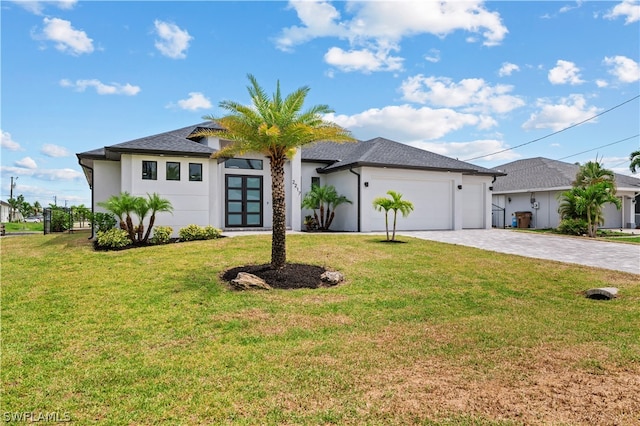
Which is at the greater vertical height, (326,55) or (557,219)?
(326,55)

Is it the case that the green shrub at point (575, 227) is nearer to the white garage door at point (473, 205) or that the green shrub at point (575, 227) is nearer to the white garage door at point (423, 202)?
the white garage door at point (473, 205)

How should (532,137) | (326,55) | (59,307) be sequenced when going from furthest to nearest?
(532,137) < (326,55) < (59,307)

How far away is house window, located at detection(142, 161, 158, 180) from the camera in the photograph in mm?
15258

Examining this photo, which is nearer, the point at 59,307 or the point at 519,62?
the point at 59,307

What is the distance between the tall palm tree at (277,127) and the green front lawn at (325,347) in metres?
1.87

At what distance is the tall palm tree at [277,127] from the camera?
352 inches

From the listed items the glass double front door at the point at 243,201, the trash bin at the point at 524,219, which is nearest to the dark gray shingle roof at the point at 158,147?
the glass double front door at the point at 243,201

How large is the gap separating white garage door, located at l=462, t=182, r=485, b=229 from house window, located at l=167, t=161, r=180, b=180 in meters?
15.9

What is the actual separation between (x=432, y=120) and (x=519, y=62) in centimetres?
824

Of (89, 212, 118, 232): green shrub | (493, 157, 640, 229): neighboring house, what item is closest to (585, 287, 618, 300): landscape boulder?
(89, 212, 118, 232): green shrub

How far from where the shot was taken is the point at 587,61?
61.6ft

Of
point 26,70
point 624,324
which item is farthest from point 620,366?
point 26,70

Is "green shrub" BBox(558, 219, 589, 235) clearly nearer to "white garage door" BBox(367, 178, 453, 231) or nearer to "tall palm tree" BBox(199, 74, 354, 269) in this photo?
"white garage door" BBox(367, 178, 453, 231)

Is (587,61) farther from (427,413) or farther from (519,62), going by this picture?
(427,413)
